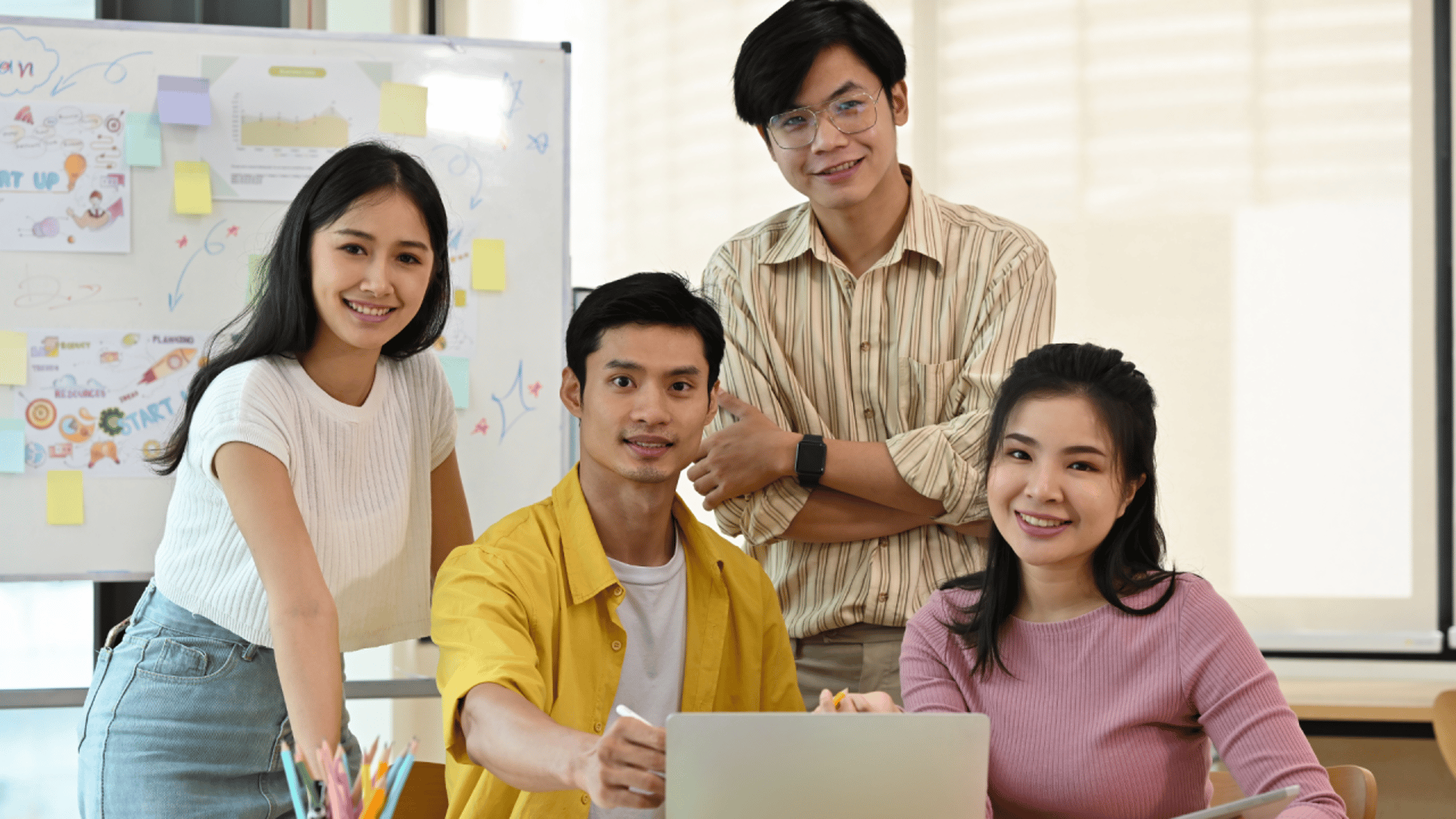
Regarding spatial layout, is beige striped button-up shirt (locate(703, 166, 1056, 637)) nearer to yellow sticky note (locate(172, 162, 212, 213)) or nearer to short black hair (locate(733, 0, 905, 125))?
short black hair (locate(733, 0, 905, 125))

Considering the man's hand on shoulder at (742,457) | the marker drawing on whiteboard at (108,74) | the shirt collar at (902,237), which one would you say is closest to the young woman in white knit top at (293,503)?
the man's hand on shoulder at (742,457)

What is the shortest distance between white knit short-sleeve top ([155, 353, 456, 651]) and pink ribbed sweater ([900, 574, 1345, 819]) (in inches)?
33.0

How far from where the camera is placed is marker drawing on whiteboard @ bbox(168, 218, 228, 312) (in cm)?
240

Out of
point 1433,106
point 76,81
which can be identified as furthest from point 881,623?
point 1433,106

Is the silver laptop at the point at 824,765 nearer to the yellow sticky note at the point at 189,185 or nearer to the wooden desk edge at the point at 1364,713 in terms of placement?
the yellow sticky note at the point at 189,185

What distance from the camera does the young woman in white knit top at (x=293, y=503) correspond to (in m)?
1.59

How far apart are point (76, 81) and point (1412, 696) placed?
354 centimetres

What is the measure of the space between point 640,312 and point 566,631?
0.47m

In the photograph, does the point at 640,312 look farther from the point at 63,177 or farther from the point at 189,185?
the point at 63,177

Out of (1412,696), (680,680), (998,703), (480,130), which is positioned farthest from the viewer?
(1412,696)

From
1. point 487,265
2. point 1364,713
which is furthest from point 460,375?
point 1364,713

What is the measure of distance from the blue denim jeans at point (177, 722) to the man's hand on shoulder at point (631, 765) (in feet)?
2.73

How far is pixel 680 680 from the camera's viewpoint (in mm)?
1576

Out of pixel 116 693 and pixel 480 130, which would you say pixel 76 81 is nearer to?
pixel 480 130
